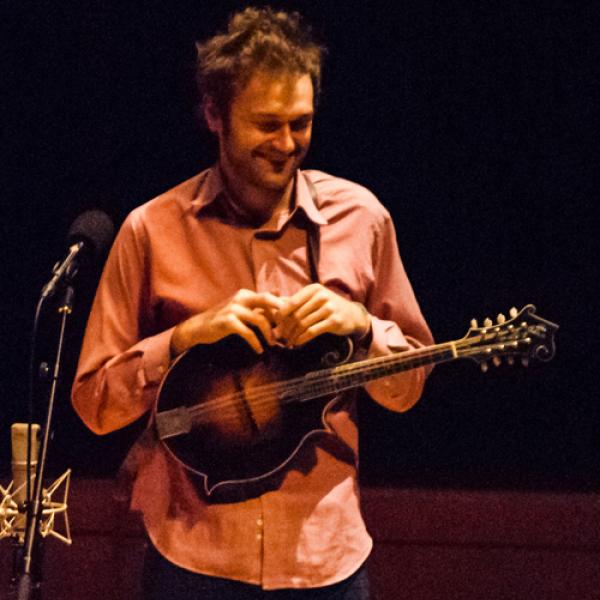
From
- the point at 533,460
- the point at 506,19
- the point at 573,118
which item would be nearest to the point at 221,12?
the point at 506,19

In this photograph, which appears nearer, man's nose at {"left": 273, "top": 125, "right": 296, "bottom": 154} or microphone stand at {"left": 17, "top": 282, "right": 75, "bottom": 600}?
microphone stand at {"left": 17, "top": 282, "right": 75, "bottom": 600}

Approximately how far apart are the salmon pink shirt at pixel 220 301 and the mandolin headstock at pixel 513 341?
0.44 ft

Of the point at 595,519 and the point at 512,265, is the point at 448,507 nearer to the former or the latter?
the point at 595,519

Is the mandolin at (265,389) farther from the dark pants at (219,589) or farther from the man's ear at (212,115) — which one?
the man's ear at (212,115)

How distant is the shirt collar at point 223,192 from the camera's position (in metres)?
1.89

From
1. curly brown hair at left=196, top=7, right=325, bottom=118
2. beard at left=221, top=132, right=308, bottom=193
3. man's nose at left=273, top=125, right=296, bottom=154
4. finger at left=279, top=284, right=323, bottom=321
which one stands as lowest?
finger at left=279, top=284, right=323, bottom=321

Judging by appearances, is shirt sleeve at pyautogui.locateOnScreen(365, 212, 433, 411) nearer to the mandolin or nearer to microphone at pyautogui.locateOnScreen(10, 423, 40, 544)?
the mandolin

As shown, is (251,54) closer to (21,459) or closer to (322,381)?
(322,381)

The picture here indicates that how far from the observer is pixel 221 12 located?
2.90 m

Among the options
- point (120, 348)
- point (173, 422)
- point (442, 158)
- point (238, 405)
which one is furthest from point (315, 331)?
point (442, 158)

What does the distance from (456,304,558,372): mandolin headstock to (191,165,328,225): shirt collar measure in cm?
39

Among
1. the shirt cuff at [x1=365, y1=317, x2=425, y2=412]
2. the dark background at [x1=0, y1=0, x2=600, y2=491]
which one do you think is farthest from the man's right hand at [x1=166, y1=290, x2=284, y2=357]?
the dark background at [x1=0, y1=0, x2=600, y2=491]

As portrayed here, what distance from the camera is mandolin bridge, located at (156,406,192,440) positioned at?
1.77 metres

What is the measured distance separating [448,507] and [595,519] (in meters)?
0.42
